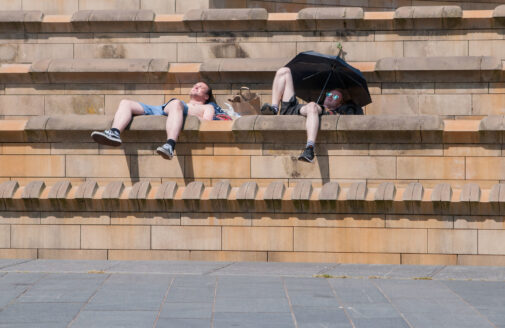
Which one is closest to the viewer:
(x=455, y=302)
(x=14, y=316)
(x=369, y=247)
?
(x=14, y=316)

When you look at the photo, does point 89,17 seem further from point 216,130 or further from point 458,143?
point 458,143

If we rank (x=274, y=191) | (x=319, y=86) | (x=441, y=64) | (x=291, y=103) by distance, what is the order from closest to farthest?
1. (x=274, y=191)
2. (x=291, y=103)
3. (x=319, y=86)
4. (x=441, y=64)

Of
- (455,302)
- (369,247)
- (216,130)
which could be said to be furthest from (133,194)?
(455,302)

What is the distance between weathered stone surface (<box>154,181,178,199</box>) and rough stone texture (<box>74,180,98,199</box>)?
0.87 m

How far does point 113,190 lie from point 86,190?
368 mm

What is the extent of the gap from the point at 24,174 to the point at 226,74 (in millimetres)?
4192

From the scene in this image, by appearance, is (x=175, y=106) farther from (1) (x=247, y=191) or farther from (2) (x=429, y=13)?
(2) (x=429, y=13)

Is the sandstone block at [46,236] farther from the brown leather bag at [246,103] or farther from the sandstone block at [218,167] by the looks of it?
the brown leather bag at [246,103]

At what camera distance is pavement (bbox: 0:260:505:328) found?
7.63 meters

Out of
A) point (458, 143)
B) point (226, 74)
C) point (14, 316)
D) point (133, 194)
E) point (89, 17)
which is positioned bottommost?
point (14, 316)

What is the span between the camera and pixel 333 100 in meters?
12.6

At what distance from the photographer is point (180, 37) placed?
15.9 meters

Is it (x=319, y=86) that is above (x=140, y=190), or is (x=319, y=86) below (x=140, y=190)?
above

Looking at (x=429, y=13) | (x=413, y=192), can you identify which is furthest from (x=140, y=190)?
(x=429, y=13)
